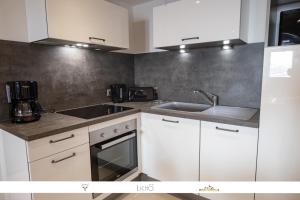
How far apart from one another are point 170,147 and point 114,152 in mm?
547

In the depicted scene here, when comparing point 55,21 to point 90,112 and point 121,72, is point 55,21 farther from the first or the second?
point 121,72

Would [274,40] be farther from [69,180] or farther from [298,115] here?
[69,180]

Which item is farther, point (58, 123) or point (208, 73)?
point (208, 73)

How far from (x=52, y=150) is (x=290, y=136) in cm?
162

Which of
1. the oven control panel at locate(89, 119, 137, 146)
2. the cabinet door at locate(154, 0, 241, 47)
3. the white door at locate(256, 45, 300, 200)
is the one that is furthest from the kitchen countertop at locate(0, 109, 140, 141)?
the white door at locate(256, 45, 300, 200)

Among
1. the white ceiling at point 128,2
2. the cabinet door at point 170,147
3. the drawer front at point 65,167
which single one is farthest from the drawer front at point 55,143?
the white ceiling at point 128,2

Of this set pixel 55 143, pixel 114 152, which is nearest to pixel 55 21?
pixel 55 143

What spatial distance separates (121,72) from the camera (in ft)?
8.28

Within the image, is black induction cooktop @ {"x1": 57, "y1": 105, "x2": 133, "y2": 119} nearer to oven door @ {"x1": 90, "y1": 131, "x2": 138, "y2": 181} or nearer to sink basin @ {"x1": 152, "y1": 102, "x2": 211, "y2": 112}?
oven door @ {"x1": 90, "y1": 131, "x2": 138, "y2": 181}

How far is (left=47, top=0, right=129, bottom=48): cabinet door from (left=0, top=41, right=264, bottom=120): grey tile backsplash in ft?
1.15

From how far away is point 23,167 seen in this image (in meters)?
1.23

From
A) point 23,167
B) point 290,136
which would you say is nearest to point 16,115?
point 23,167

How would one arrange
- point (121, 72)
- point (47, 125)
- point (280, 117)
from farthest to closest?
point (121, 72), point (47, 125), point (280, 117)

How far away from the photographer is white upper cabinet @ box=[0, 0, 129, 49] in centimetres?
146
